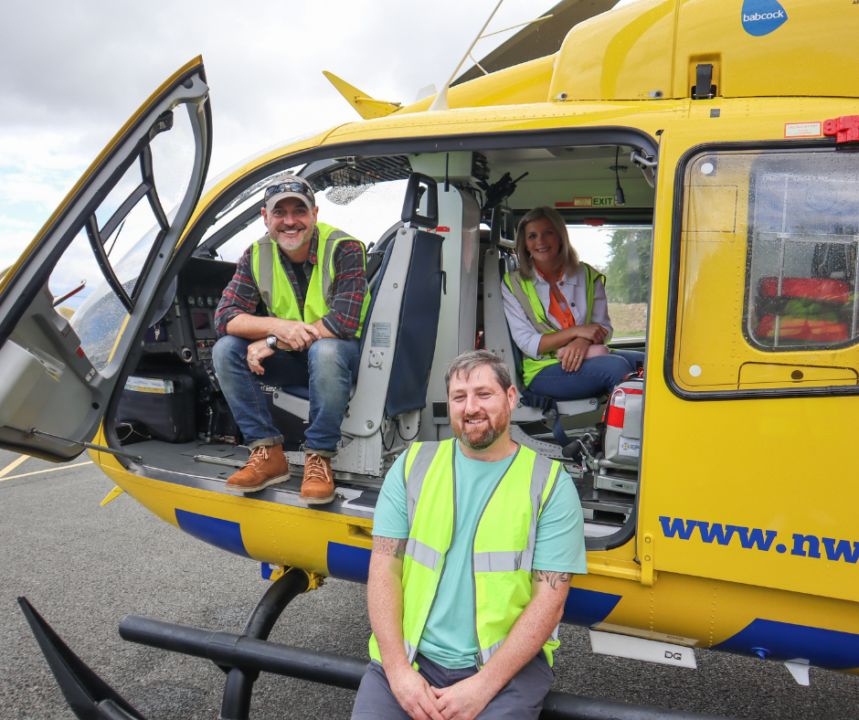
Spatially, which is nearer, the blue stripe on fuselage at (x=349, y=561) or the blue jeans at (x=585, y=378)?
the blue stripe on fuselage at (x=349, y=561)

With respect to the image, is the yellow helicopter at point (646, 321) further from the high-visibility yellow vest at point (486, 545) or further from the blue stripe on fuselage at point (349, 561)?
the high-visibility yellow vest at point (486, 545)

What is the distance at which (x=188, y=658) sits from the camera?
8.66 ft

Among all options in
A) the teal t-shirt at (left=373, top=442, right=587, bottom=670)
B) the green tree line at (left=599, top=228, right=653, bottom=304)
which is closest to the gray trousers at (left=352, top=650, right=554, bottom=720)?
the teal t-shirt at (left=373, top=442, right=587, bottom=670)

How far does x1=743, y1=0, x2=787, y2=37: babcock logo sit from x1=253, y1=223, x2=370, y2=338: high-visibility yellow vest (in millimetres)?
1617

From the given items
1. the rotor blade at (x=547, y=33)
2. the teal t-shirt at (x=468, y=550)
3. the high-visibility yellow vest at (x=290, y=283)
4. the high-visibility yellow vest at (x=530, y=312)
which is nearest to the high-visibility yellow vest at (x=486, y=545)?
the teal t-shirt at (x=468, y=550)

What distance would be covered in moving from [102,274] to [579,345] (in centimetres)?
206

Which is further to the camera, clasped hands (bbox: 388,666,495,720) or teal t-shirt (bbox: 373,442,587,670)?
teal t-shirt (bbox: 373,442,587,670)

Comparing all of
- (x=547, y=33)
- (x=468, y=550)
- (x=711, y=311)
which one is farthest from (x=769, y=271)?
(x=547, y=33)

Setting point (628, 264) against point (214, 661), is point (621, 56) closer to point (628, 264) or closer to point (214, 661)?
point (628, 264)

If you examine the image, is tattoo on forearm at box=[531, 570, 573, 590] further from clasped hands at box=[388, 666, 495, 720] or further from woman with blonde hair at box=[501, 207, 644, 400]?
woman with blonde hair at box=[501, 207, 644, 400]

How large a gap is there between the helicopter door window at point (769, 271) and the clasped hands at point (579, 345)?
1.00 m

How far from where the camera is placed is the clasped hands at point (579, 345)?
266 centimetres

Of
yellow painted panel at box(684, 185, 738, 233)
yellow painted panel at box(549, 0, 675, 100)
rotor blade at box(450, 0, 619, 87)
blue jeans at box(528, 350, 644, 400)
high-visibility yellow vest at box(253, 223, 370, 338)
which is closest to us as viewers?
yellow painted panel at box(684, 185, 738, 233)

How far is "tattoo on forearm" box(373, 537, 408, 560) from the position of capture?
5.48 ft
